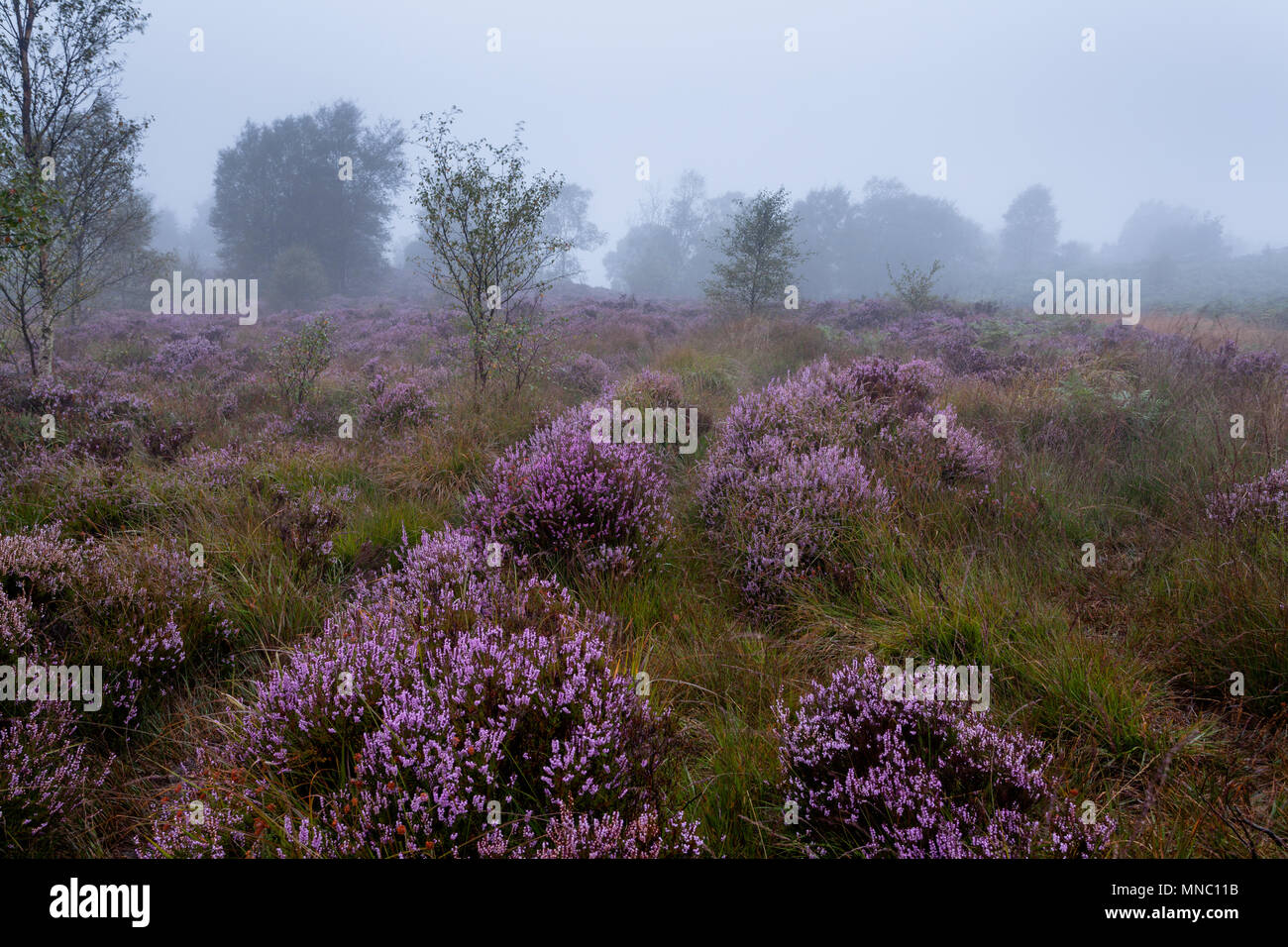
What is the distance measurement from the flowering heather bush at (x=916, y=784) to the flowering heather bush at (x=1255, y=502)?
2.67 metres

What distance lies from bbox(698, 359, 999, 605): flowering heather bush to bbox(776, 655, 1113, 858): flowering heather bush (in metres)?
1.29

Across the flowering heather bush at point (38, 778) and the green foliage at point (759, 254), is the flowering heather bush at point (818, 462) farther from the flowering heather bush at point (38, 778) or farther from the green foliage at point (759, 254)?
the green foliage at point (759, 254)

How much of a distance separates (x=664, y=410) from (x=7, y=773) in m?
5.54

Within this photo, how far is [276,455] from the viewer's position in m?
5.51

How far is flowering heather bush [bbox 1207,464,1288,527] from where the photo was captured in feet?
10.5

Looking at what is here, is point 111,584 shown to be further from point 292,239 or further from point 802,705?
point 292,239

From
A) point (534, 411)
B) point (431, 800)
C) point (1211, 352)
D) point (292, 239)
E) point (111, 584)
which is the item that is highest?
point (292, 239)

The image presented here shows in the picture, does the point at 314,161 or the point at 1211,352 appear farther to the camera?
the point at 314,161

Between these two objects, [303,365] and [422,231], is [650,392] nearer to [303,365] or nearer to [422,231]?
[303,365]

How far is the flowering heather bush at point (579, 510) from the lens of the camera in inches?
136

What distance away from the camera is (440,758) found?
5.41ft

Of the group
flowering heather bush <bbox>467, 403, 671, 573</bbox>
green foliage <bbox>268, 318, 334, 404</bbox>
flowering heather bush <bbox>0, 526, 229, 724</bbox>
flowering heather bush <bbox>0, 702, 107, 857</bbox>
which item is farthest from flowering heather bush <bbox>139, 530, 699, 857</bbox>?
green foliage <bbox>268, 318, 334, 404</bbox>
